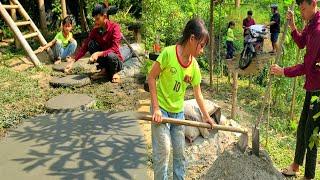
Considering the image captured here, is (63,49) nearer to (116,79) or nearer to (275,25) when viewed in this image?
(116,79)

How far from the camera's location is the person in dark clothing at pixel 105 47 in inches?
256

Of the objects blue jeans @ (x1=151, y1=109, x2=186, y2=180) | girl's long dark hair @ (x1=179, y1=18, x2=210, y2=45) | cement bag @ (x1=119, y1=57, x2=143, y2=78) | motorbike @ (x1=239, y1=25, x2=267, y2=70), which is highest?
girl's long dark hair @ (x1=179, y1=18, x2=210, y2=45)

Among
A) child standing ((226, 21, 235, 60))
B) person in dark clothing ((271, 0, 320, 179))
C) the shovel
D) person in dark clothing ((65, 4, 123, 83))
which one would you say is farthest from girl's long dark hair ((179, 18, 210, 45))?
child standing ((226, 21, 235, 60))

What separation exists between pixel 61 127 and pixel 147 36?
148 inches

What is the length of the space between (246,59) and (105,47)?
2.79m

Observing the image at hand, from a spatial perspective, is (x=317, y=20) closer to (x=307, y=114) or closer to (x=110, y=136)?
Answer: (x=307, y=114)

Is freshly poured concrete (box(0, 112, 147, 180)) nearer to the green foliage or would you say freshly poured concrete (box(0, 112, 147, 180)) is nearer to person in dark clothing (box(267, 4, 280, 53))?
the green foliage

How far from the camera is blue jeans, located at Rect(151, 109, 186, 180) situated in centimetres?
336

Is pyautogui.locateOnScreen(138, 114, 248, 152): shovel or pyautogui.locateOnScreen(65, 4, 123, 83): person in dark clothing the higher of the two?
pyautogui.locateOnScreen(65, 4, 123, 83): person in dark clothing

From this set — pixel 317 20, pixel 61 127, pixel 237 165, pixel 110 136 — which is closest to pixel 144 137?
pixel 110 136

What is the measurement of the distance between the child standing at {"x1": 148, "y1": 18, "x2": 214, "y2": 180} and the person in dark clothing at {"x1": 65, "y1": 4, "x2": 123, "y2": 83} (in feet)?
10.3

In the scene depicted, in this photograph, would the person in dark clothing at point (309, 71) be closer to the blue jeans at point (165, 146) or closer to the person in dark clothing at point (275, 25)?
the blue jeans at point (165, 146)

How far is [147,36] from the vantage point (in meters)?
8.35

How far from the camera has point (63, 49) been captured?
800 cm
